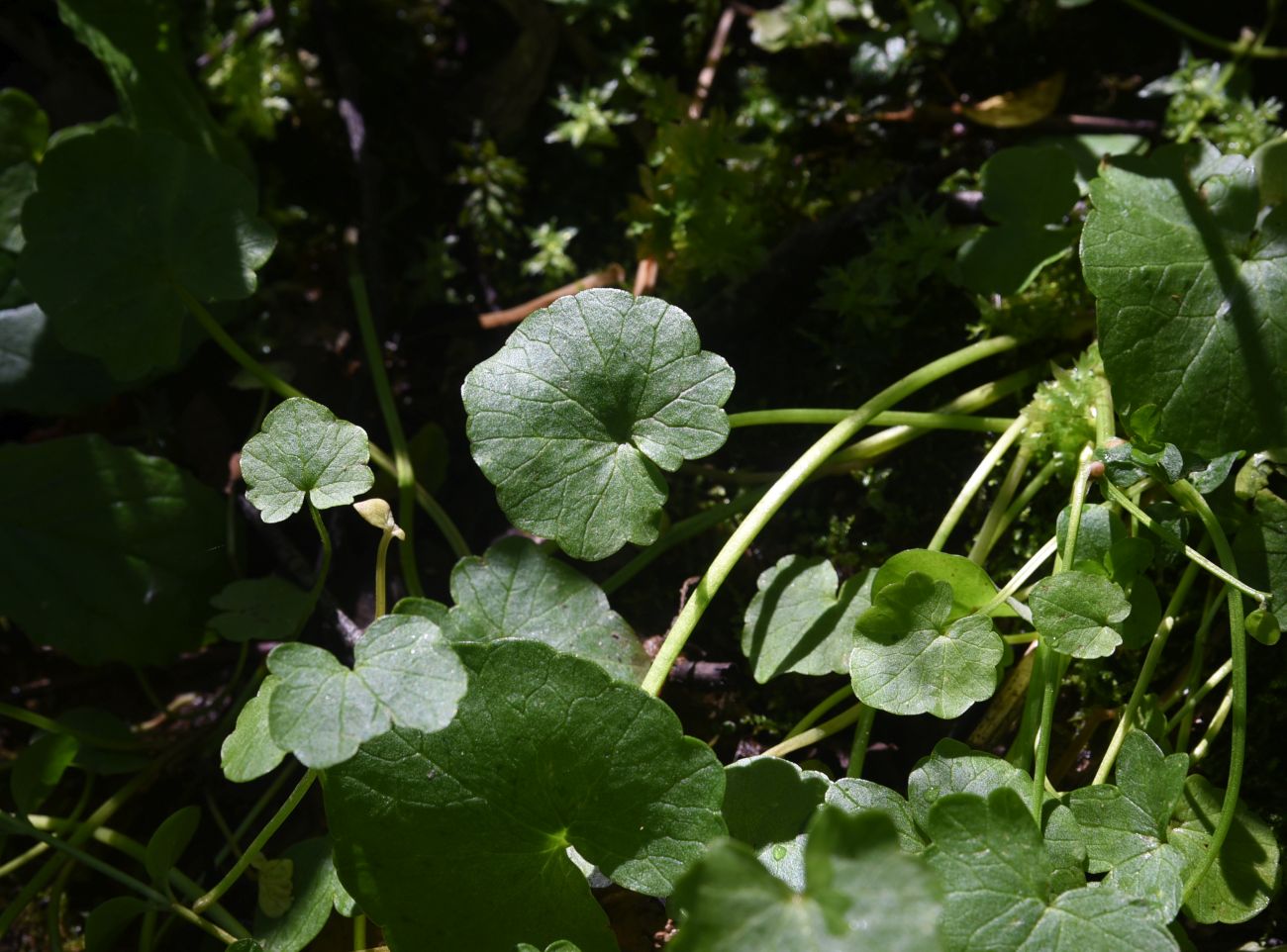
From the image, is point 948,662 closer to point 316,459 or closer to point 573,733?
point 573,733

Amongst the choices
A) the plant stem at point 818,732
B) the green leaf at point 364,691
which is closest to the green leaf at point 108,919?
the green leaf at point 364,691

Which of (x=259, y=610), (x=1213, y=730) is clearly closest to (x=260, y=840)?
(x=259, y=610)

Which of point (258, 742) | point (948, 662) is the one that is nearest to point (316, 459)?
point (258, 742)

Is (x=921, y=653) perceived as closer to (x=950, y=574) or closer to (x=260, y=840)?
(x=950, y=574)

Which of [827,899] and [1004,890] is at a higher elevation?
[827,899]

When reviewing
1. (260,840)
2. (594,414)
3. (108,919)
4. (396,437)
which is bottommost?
(108,919)

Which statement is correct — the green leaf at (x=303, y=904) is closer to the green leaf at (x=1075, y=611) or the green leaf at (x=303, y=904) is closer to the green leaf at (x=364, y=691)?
the green leaf at (x=364, y=691)

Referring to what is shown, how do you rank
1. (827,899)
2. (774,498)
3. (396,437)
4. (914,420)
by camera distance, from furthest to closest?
(396,437) < (914,420) < (774,498) < (827,899)
